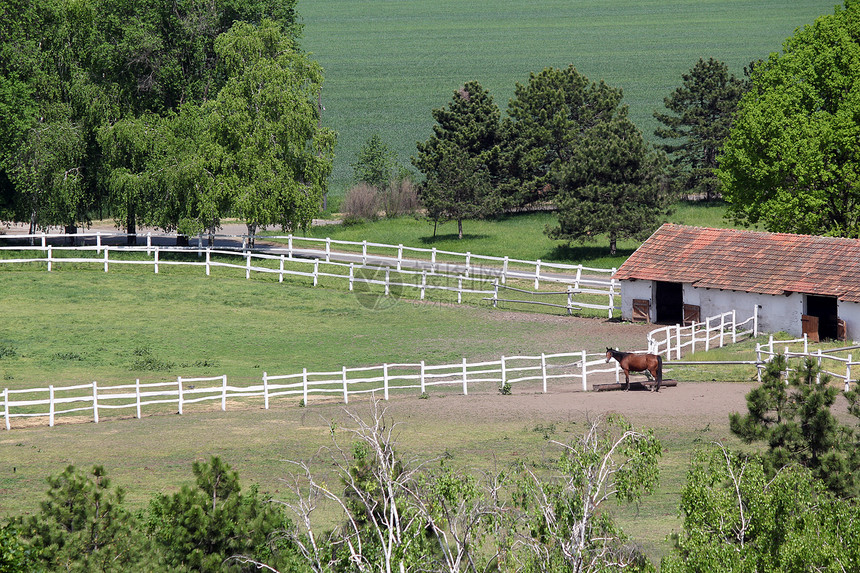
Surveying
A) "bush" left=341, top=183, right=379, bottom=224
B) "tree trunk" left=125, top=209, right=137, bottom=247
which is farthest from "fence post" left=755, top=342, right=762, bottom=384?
"bush" left=341, top=183, right=379, bottom=224

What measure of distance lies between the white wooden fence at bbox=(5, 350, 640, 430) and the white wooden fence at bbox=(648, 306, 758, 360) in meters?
1.83

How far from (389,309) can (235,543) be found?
2631cm

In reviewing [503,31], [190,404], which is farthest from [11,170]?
[503,31]

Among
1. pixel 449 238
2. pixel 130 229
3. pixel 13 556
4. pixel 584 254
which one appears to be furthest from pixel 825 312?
pixel 130 229

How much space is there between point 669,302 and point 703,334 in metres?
3.72

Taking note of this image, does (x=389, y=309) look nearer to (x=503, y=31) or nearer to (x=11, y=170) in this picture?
(x=11, y=170)

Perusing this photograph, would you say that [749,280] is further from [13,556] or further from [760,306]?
[13,556]

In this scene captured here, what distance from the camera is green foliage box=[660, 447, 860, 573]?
464 inches

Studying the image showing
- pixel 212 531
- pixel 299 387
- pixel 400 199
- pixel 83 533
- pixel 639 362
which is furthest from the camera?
pixel 400 199

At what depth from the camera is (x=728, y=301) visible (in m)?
34.8

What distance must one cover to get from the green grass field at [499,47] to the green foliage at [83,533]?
67.2 metres

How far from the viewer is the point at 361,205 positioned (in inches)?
2507

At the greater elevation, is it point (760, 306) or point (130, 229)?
point (130, 229)

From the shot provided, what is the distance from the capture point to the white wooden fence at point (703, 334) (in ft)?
101
